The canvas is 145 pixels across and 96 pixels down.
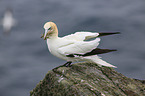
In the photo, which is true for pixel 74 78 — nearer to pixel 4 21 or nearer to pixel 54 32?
pixel 54 32

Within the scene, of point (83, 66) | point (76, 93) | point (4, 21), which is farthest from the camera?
point (4, 21)

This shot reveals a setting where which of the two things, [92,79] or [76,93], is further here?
[92,79]

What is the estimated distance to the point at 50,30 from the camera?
27.7 feet

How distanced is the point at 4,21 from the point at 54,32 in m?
6.95

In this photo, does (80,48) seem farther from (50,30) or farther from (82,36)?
(50,30)

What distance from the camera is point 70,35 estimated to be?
890 cm

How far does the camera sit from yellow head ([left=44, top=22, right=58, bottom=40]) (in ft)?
27.3

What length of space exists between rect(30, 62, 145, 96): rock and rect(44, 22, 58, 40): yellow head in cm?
98

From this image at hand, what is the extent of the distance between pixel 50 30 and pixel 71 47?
740mm

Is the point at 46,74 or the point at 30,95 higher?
the point at 46,74

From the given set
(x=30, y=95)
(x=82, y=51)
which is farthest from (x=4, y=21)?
(x=82, y=51)

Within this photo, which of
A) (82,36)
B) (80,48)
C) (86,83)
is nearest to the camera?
(86,83)

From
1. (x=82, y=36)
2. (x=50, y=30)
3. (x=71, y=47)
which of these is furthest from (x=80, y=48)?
(x=50, y=30)

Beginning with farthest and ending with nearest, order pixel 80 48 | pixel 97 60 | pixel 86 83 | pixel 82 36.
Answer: pixel 82 36 → pixel 97 60 → pixel 80 48 → pixel 86 83
